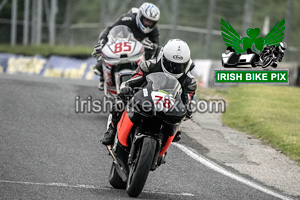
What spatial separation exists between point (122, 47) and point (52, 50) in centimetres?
1335

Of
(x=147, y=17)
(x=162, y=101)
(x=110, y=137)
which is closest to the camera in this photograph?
(x=162, y=101)

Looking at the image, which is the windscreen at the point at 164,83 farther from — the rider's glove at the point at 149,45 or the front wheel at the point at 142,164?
the rider's glove at the point at 149,45

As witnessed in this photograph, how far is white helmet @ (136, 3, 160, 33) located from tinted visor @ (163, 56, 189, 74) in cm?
486

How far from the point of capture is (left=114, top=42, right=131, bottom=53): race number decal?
11.5 meters

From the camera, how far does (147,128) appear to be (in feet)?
22.5

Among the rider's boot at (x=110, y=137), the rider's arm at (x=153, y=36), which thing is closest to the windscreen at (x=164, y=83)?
the rider's boot at (x=110, y=137)

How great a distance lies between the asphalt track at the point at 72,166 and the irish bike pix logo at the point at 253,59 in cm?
542

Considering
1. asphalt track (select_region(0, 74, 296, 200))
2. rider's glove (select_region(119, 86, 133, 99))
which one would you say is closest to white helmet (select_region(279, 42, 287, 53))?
asphalt track (select_region(0, 74, 296, 200))

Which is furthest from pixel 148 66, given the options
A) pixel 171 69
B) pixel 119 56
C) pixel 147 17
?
pixel 147 17

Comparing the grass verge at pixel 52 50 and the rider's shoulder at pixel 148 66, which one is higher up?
the rider's shoulder at pixel 148 66

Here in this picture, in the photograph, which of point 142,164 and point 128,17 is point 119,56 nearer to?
point 128,17

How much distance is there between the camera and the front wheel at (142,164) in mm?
6561

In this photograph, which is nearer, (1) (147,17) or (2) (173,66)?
(2) (173,66)

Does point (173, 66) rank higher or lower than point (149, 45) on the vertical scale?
higher
